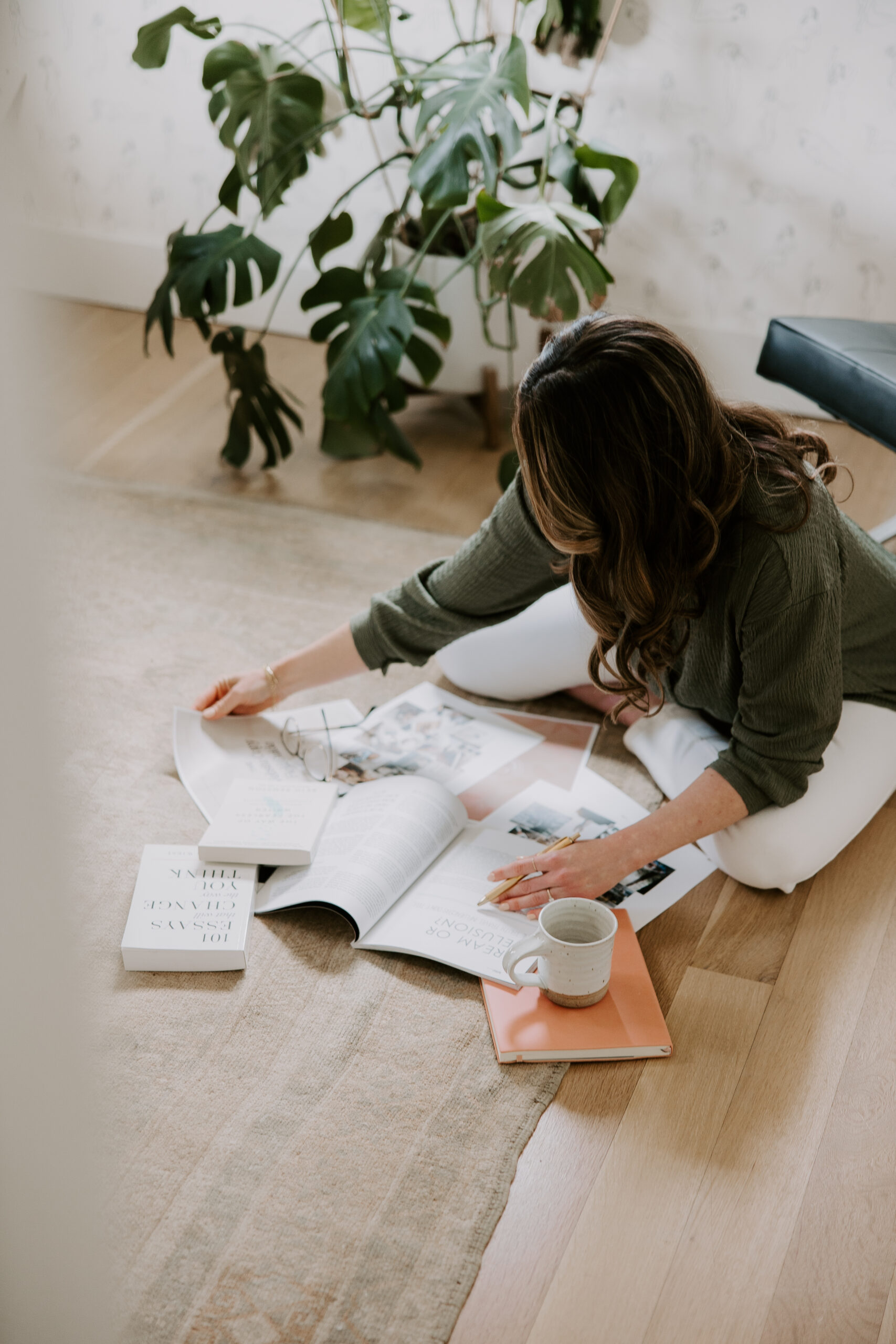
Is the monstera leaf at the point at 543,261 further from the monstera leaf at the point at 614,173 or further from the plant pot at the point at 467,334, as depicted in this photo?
the plant pot at the point at 467,334

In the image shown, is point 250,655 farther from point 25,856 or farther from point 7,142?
point 7,142

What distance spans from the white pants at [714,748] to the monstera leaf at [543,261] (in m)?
0.50

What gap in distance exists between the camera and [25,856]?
1.32 ft

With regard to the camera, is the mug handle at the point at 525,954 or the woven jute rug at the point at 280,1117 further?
the mug handle at the point at 525,954

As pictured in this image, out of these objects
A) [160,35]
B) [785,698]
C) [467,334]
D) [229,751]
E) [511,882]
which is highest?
[160,35]

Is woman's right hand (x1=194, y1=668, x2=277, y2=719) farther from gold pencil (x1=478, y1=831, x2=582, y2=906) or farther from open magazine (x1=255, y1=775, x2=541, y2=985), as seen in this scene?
gold pencil (x1=478, y1=831, x2=582, y2=906)

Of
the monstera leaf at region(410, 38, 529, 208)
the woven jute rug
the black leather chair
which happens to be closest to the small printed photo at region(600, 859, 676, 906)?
the woven jute rug

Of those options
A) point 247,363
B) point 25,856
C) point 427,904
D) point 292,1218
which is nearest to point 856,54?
point 247,363

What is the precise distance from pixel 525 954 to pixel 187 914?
1.29 feet

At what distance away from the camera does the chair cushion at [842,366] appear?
5.77 feet

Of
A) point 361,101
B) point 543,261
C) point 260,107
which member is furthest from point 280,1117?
point 361,101

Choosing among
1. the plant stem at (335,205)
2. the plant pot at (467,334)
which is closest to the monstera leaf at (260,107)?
the plant stem at (335,205)

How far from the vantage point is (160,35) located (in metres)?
1.98

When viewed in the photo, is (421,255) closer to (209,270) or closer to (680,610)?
(209,270)
